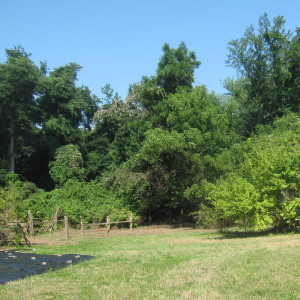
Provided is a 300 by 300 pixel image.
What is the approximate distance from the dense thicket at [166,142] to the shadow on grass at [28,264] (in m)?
5.85

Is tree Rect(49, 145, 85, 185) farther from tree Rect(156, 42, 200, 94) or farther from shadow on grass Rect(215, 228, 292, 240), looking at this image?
shadow on grass Rect(215, 228, 292, 240)

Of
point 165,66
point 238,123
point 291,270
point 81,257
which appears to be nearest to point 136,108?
point 165,66

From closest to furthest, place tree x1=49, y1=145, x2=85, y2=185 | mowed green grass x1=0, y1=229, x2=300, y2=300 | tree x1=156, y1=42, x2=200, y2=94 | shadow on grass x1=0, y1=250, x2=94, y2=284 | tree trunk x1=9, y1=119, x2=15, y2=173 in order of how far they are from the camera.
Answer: mowed green grass x1=0, y1=229, x2=300, y2=300 → shadow on grass x1=0, y1=250, x2=94, y2=284 → tree x1=156, y1=42, x2=200, y2=94 → tree x1=49, y1=145, x2=85, y2=185 → tree trunk x1=9, y1=119, x2=15, y2=173

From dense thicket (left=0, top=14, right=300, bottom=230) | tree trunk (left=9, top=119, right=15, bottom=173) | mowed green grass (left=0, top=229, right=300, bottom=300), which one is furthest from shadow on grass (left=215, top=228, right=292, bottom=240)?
tree trunk (left=9, top=119, right=15, bottom=173)

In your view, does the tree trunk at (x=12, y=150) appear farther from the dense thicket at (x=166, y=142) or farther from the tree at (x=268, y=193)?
the tree at (x=268, y=193)

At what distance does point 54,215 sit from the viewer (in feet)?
89.0

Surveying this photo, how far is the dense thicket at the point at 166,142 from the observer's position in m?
18.0

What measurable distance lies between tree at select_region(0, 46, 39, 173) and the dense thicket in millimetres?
93

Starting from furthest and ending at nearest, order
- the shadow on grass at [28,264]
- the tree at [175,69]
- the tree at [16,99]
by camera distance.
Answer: the tree at [16,99], the tree at [175,69], the shadow on grass at [28,264]

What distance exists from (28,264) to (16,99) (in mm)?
28590

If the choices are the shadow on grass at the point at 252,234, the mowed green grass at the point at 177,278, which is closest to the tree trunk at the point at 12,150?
the shadow on grass at the point at 252,234

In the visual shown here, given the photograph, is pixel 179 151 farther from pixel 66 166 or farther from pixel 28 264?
pixel 28 264

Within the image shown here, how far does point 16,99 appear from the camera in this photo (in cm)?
3766

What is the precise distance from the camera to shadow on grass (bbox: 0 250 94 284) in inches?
398
